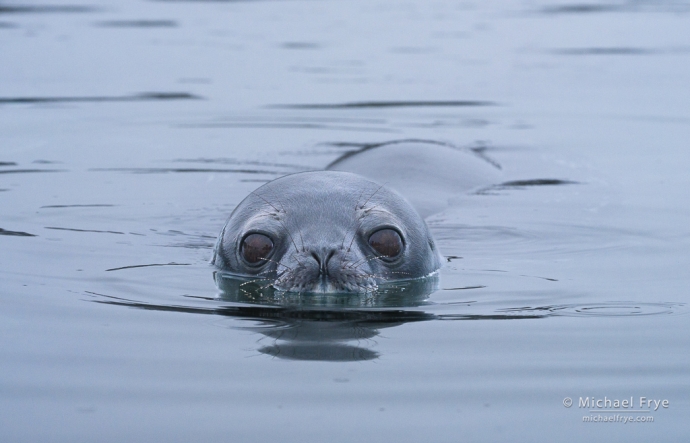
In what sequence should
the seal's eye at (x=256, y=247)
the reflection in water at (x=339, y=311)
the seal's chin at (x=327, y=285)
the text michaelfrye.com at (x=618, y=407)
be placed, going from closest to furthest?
the text michaelfrye.com at (x=618, y=407), the reflection in water at (x=339, y=311), the seal's chin at (x=327, y=285), the seal's eye at (x=256, y=247)

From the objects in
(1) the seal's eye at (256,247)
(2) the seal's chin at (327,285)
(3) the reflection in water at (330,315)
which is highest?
(1) the seal's eye at (256,247)

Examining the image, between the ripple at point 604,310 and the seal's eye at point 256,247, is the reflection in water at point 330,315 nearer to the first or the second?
the seal's eye at point 256,247

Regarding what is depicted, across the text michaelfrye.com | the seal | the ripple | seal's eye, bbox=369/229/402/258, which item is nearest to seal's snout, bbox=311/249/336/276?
the seal

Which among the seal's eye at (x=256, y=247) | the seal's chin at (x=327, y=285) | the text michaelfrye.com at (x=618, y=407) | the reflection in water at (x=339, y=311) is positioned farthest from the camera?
the seal's eye at (x=256, y=247)

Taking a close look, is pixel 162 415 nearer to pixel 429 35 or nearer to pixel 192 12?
pixel 429 35

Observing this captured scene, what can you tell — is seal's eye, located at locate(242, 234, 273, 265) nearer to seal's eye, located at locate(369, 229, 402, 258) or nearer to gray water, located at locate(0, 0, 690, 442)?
gray water, located at locate(0, 0, 690, 442)

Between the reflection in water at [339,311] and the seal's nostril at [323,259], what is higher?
the seal's nostril at [323,259]

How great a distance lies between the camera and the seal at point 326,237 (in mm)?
4804

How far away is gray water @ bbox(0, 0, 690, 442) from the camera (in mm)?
3516

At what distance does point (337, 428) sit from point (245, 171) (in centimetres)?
565

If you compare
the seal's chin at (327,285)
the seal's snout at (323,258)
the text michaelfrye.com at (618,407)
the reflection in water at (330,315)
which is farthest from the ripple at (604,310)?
the text michaelfrye.com at (618,407)

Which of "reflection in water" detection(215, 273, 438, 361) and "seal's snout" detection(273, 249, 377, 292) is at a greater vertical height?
"seal's snout" detection(273, 249, 377, 292)

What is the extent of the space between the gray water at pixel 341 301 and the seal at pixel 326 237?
5.8 inches

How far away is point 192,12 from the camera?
71.8ft
